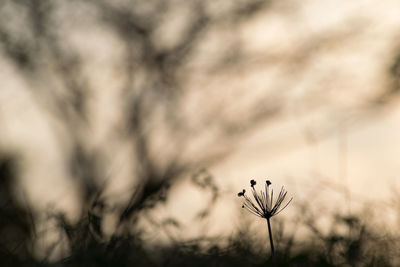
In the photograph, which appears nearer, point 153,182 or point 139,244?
point 139,244

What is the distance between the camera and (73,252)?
9.19ft

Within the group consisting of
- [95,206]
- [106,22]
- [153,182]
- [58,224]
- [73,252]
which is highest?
[106,22]

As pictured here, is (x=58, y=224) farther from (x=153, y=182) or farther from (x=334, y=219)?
(x=334, y=219)

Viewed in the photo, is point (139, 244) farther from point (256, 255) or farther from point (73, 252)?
point (256, 255)

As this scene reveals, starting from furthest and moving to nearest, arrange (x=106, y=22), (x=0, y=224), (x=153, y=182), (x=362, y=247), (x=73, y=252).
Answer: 1. (x=106, y=22)
2. (x=153, y=182)
3. (x=362, y=247)
4. (x=73, y=252)
5. (x=0, y=224)

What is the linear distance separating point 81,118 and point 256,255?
265 centimetres

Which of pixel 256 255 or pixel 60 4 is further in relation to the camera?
pixel 60 4

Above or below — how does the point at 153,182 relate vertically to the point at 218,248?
above

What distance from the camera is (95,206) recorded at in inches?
125

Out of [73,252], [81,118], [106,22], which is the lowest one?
[73,252]

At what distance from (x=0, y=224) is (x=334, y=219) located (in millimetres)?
2249

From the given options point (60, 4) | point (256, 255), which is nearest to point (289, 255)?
point (256, 255)

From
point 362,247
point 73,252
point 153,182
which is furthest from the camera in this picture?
point 153,182

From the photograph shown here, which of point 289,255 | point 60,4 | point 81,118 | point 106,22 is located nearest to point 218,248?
point 289,255
